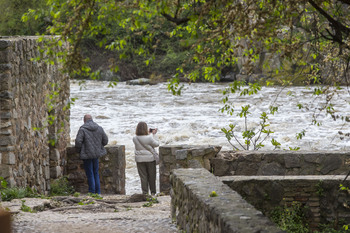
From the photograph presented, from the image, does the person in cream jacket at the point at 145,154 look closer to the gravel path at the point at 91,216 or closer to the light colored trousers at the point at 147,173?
the light colored trousers at the point at 147,173

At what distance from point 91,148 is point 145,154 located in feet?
3.19

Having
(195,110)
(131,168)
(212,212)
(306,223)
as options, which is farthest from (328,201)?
(195,110)

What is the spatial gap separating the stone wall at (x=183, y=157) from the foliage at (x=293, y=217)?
2.56 metres

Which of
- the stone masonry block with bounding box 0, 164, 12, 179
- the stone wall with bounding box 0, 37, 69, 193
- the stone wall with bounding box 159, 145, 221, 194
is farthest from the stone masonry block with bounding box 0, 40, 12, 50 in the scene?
the stone wall with bounding box 159, 145, 221, 194

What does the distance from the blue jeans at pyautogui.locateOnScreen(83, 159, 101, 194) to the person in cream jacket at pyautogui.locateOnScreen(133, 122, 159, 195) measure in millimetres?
791

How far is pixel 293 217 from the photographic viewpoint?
6.42 metres

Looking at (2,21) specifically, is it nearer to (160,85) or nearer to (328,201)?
(160,85)

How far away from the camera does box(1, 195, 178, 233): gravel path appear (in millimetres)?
6105

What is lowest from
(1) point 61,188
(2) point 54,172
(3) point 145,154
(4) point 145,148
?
(1) point 61,188

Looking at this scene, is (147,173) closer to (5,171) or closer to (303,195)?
(5,171)

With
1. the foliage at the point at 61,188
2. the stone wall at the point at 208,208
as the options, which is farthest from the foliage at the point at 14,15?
the stone wall at the point at 208,208

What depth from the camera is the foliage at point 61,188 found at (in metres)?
10.2

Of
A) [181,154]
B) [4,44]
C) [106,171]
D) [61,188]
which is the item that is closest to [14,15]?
[106,171]

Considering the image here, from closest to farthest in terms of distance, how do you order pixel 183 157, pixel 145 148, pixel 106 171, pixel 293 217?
pixel 293 217
pixel 183 157
pixel 145 148
pixel 106 171
